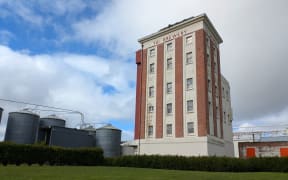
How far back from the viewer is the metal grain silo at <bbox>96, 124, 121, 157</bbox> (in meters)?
38.1

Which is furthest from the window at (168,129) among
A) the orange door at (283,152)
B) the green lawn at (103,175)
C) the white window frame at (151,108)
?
the orange door at (283,152)

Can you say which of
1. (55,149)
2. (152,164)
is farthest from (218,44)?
(55,149)

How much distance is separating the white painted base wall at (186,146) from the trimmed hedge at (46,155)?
681cm

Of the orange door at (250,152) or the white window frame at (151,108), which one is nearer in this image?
the white window frame at (151,108)

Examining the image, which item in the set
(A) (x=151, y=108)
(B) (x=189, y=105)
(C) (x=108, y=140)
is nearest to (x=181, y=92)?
(B) (x=189, y=105)

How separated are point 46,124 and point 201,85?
22.4m

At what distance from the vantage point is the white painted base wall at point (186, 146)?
94.1ft

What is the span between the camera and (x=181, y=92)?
3244cm

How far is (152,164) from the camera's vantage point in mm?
26250

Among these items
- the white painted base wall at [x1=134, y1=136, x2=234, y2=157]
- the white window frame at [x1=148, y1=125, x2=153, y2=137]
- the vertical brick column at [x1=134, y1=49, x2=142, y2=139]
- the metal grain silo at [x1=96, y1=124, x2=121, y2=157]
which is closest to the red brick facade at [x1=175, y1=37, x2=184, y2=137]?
the white painted base wall at [x1=134, y1=136, x2=234, y2=157]

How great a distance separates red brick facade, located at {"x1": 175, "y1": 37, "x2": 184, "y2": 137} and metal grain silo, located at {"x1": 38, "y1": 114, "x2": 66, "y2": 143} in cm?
1774

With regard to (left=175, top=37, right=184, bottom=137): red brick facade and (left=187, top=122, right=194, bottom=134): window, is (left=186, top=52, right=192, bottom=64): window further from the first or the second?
(left=187, top=122, right=194, bottom=134): window

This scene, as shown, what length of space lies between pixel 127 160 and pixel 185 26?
19273 millimetres

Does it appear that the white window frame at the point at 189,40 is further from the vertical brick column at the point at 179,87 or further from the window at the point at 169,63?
the window at the point at 169,63
